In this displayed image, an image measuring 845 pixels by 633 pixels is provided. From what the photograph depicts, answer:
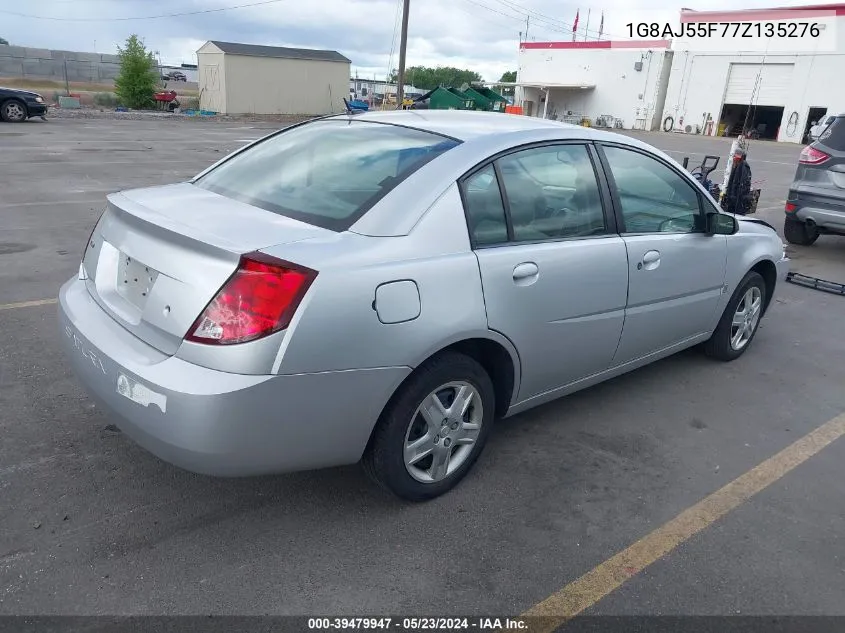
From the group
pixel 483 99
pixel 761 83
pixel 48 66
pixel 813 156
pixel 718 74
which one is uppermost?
pixel 718 74

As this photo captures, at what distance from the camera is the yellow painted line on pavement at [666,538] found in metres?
2.46

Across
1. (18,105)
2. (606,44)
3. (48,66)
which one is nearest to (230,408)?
(18,105)

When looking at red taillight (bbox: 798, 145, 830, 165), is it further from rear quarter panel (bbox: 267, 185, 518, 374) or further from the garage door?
the garage door

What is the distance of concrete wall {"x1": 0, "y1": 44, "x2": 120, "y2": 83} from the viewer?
44688 mm

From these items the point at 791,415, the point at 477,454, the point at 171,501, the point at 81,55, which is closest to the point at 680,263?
the point at 791,415

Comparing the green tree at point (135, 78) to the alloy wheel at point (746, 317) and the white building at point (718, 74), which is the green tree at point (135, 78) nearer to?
the white building at point (718, 74)

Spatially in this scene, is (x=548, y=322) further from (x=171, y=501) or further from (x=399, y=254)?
(x=171, y=501)

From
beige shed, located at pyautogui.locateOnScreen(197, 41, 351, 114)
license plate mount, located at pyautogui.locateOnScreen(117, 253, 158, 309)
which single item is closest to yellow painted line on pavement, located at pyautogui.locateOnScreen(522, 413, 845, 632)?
license plate mount, located at pyautogui.locateOnScreen(117, 253, 158, 309)

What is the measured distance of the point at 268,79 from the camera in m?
37.2

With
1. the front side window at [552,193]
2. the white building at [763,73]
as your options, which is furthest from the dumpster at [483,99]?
the front side window at [552,193]

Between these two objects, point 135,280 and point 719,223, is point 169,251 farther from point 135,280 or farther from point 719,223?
point 719,223

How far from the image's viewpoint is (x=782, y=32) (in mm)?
38750

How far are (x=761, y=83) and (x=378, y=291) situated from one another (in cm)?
4455

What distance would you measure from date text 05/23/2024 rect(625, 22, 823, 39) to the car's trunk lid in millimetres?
43304
